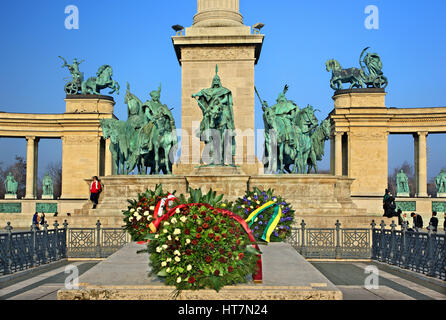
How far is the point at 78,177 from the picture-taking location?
69812 millimetres

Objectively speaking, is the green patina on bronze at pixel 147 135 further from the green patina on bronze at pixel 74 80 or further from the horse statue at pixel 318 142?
the green patina on bronze at pixel 74 80

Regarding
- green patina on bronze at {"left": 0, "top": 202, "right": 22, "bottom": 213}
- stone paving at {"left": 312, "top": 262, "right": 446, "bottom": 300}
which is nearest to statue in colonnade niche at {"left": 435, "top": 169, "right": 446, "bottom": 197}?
green patina on bronze at {"left": 0, "top": 202, "right": 22, "bottom": 213}

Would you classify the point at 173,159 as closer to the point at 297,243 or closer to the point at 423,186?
the point at 297,243

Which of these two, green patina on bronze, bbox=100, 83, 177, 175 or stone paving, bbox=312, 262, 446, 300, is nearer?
stone paving, bbox=312, 262, 446, 300

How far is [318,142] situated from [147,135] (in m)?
10.3

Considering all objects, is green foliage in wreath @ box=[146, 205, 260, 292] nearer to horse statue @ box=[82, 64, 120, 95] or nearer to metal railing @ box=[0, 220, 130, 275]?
metal railing @ box=[0, 220, 130, 275]

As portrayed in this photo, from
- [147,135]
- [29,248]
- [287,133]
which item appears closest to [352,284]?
[29,248]

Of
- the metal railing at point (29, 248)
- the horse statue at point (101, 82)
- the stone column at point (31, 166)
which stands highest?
the horse statue at point (101, 82)

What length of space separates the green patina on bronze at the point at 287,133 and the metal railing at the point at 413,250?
1123 cm

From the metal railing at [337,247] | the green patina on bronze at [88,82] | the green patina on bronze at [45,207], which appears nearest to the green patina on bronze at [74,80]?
the green patina on bronze at [88,82]

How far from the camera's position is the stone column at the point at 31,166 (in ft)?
221

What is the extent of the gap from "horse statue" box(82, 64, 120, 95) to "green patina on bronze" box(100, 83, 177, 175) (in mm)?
44477

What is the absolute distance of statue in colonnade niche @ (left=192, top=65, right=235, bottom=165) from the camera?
977 inches
